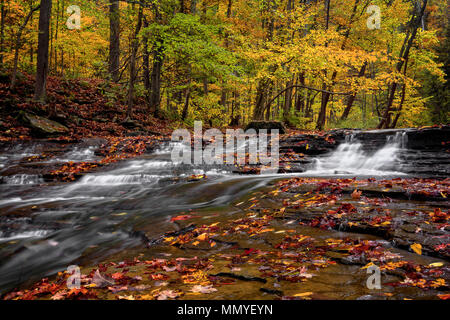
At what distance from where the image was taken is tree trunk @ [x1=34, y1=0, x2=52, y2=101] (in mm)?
12258

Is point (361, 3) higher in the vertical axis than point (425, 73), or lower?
higher

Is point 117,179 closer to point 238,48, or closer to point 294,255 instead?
point 294,255

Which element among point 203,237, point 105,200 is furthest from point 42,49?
point 203,237

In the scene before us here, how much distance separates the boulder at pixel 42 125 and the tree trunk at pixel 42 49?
1.14 meters

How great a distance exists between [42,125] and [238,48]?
9991 mm

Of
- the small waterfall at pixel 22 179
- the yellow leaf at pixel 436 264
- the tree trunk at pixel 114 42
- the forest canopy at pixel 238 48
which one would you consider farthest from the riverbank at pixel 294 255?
the tree trunk at pixel 114 42

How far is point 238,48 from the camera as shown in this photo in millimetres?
14875

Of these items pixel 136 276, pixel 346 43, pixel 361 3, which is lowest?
pixel 136 276

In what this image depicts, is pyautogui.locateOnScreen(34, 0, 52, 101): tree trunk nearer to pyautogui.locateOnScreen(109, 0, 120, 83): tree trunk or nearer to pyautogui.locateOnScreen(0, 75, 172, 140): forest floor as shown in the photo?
pyautogui.locateOnScreen(0, 75, 172, 140): forest floor
